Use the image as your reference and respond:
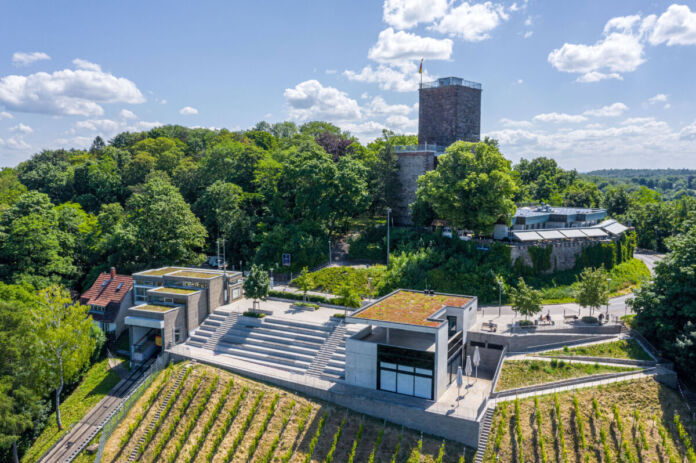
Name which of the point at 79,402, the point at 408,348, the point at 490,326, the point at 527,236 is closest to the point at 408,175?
the point at 527,236

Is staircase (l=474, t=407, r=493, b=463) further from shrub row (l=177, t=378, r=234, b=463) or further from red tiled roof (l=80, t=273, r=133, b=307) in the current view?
red tiled roof (l=80, t=273, r=133, b=307)

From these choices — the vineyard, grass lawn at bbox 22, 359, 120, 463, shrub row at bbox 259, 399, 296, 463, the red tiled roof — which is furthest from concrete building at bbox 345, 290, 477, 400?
the red tiled roof

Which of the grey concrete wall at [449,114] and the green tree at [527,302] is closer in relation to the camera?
the green tree at [527,302]

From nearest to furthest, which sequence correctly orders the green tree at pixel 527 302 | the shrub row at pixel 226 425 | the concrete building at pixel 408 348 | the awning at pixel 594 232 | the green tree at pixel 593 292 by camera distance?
the shrub row at pixel 226 425, the concrete building at pixel 408 348, the green tree at pixel 527 302, the green tree at pixel 593 292, the awning at pixel 594 232

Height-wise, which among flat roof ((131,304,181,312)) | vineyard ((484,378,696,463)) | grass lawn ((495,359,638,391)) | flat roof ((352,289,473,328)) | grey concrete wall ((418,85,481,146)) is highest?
grey concrete wall ((418,85,481,146))

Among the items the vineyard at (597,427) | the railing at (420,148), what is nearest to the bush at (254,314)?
the vineyard at (597,427)

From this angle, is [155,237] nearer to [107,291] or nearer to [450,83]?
[107,291]

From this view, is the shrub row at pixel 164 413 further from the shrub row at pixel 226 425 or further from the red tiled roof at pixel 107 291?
the red tiled roof at pixel 107 291
